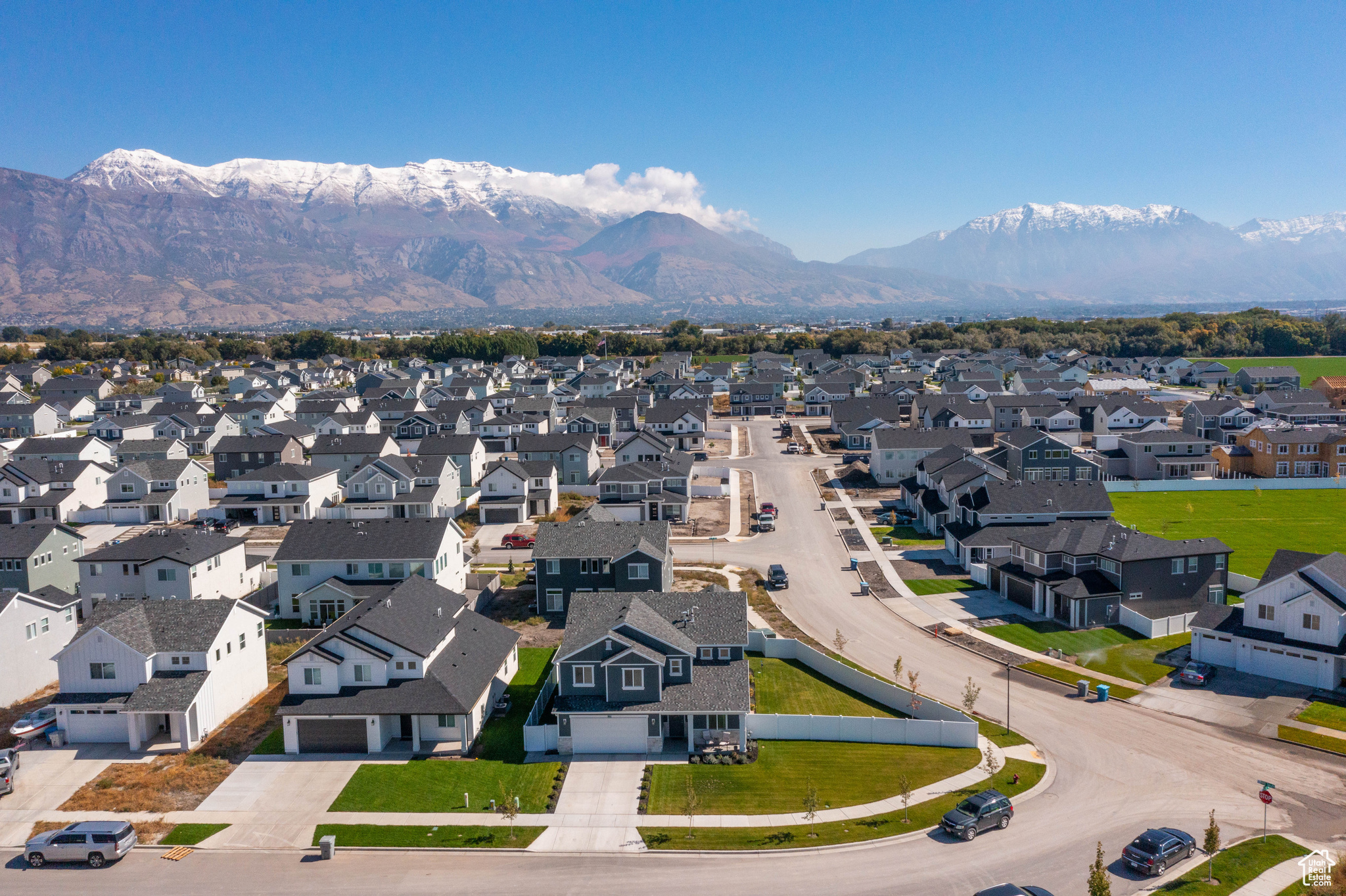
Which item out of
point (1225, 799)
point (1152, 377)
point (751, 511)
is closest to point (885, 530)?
point (751, 511)

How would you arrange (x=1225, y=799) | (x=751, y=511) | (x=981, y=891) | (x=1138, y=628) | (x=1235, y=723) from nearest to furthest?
(x=981, y=891)
(x=1225, y=799)
(x=1235, y=723)
(x=1138, y=628)
(x=751, y=511)

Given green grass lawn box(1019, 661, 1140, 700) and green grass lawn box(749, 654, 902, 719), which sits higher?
green grass lawn box(749, 654, 902, 719)

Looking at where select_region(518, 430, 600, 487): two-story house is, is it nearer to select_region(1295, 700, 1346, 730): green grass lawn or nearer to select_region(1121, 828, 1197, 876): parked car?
select_region(1295, 700, 1346, 730): green grass lawn

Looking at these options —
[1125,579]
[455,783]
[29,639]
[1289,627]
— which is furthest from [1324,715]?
[29,639]

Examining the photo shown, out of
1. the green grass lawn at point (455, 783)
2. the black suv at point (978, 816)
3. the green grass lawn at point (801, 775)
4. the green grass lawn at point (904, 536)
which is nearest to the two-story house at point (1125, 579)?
the green grass lawn at point (904, 536)

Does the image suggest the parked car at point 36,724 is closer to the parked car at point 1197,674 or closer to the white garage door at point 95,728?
the white garage door at point 95,728

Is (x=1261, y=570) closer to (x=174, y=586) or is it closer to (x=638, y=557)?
(x=638, y=557)

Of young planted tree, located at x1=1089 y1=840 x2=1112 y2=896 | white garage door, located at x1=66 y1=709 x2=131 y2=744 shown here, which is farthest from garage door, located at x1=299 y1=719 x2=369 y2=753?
young planted tree, located at x1=1089 y1=840 x2=1112 y2=896

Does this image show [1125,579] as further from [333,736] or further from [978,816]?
[333,736]
